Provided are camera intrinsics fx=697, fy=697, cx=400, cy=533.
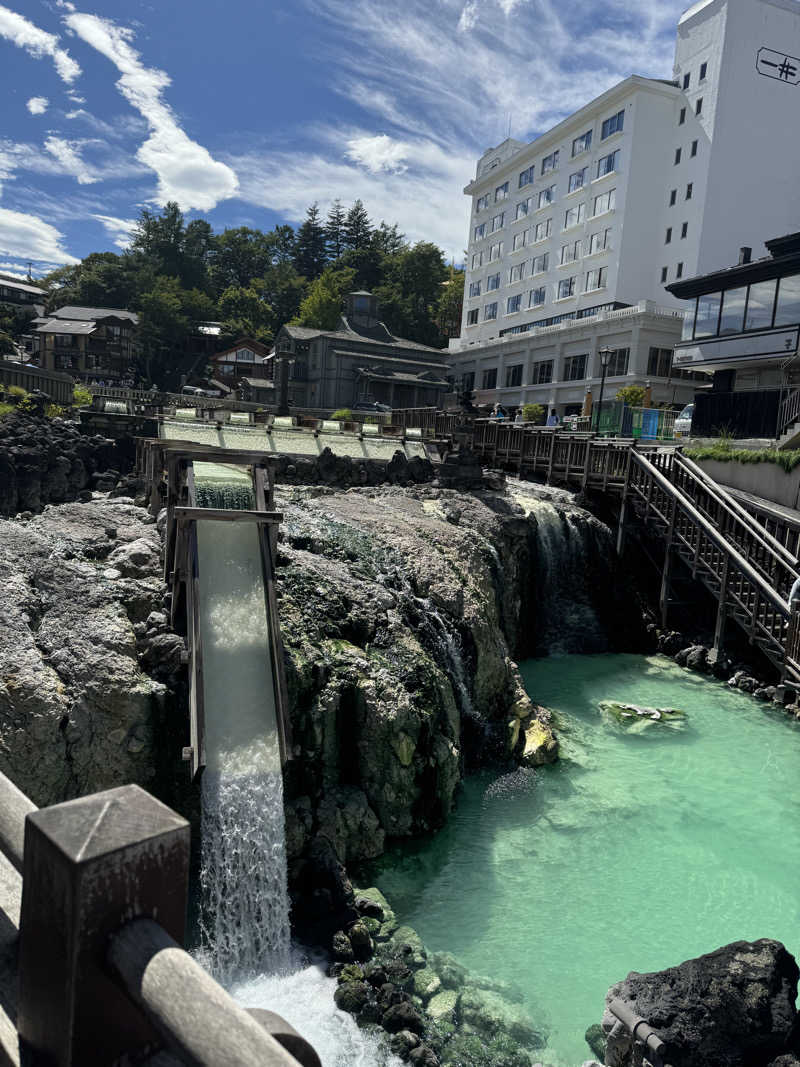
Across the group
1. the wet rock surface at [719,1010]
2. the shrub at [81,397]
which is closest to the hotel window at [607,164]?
the shrub at [81,397]

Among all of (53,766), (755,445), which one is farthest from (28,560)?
(755,445)

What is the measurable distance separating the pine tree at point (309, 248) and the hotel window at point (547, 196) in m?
36.3

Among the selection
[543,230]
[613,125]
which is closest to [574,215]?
[543,230]

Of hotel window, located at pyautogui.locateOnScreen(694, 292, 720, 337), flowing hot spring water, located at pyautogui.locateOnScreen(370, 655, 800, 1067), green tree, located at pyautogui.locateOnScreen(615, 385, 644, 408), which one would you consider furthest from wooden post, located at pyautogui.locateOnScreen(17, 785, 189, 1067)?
green tree, located at pyautogui.locateOnScreen(615, 385, 644, 408)

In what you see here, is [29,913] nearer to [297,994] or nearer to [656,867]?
[297,994]

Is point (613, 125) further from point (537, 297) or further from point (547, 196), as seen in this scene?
point (537, 297)

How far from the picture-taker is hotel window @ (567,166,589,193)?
51.3m

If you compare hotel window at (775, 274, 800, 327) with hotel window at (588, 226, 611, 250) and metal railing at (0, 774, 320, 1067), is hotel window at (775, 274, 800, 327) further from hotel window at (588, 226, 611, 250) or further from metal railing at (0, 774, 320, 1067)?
metal railing at (0, 774, 320, 1067)

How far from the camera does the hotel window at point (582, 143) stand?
50688 millimetres

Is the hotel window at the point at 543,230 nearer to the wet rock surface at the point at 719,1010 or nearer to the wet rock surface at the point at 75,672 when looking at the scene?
the wet rock surface at the point at 75,672

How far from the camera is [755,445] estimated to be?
81.4ft

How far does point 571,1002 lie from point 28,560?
10.0m

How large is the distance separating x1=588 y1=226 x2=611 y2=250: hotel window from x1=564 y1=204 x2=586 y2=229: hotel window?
7.68 ft

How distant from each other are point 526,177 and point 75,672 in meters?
60.8
